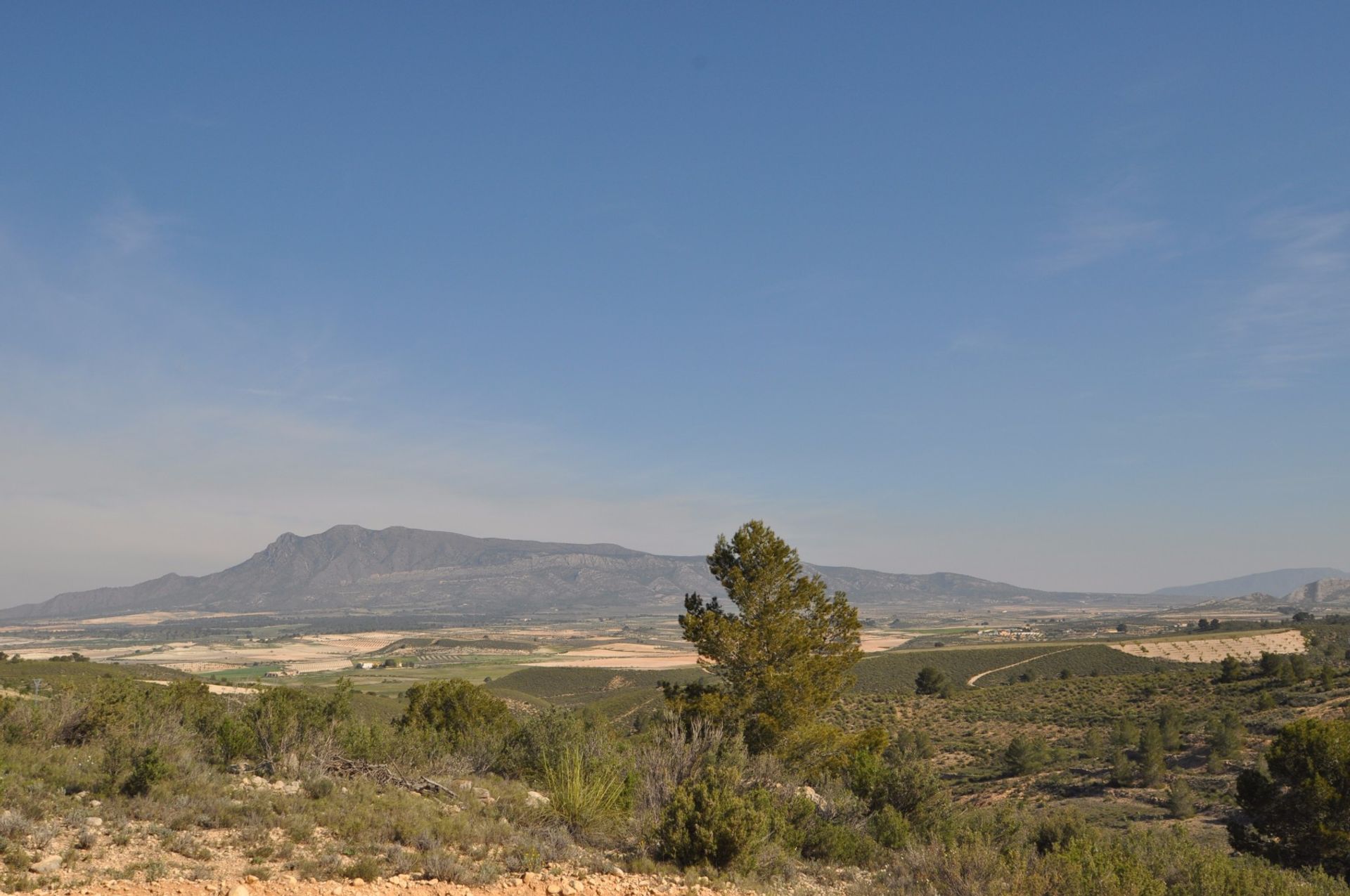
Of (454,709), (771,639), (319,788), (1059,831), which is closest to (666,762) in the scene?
(319,788)

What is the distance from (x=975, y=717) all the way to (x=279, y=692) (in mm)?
45908

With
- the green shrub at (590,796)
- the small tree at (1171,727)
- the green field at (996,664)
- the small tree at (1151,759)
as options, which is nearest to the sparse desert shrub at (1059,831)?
the green shrub at (590,796)

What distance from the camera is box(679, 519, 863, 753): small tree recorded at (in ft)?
75.2

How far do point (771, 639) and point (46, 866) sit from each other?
17.5 metres

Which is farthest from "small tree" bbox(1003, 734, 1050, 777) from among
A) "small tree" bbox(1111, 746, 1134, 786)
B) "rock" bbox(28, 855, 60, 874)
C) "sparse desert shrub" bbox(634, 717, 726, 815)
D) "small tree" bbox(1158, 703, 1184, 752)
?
"rock" bbox(28, 855, 60, 874)

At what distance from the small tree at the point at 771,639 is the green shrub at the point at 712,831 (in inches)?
448

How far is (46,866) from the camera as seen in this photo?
8.69 m

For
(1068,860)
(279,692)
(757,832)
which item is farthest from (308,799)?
(1068,860)

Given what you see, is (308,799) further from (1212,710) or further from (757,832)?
(1212,710)

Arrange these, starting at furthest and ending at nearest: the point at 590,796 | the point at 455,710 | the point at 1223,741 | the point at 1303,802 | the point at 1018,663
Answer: the point at 1018,663 < the point at 1223,741 < the point at 455,710 < the point at 1303,802 < the point at 590,796

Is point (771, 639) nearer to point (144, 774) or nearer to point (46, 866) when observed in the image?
point (144, 774)

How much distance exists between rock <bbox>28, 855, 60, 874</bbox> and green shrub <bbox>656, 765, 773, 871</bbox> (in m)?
7.09

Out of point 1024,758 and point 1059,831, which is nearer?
point 1059,831

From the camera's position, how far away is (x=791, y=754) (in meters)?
22.7
